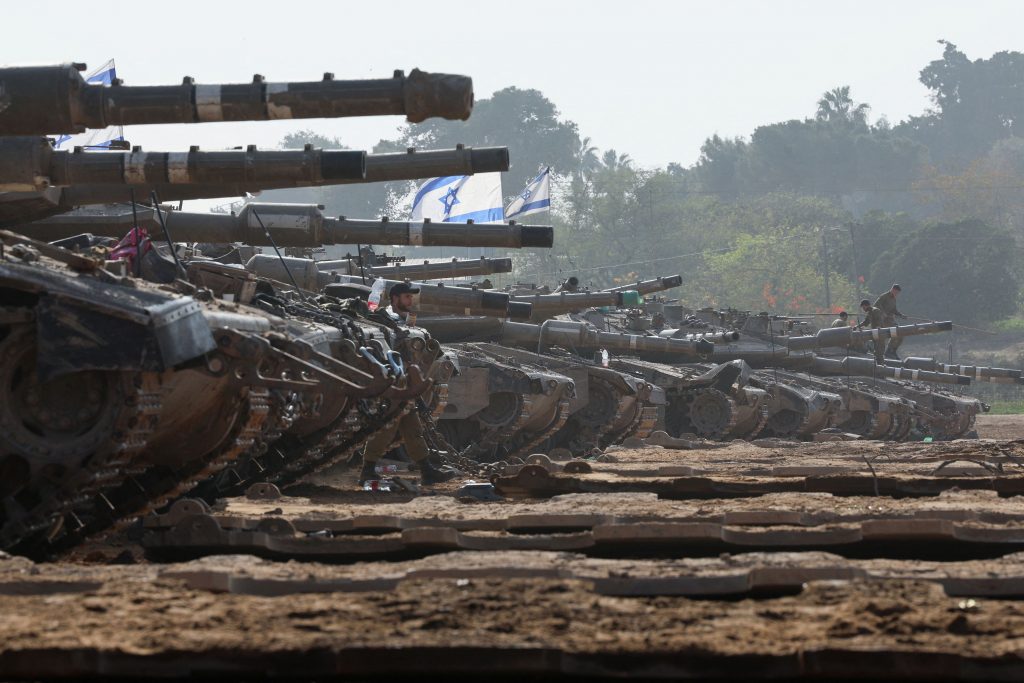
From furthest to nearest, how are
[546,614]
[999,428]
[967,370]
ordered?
[999,428], [967,370], [546,614]

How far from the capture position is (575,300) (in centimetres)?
2252

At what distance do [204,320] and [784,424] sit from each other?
20437 mm

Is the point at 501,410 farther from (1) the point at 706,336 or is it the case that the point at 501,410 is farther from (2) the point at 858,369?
(2) the point at 858,369

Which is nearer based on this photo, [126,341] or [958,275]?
[126,341]

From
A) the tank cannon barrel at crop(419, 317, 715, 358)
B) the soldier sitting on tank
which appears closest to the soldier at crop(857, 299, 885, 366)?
the tank cannon barrel at crop(419, 317, 715, 358)

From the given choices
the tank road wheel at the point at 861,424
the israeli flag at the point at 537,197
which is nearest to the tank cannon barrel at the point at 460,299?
the tank road wheel at the point at 861,424

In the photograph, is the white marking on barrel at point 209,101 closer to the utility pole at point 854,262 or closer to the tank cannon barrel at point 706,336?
the tank cannon barrel at point 706,336

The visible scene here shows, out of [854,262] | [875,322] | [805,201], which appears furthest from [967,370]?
[805,201]

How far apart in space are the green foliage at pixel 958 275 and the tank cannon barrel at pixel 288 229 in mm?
50727

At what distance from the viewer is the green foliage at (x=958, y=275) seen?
63.2 m

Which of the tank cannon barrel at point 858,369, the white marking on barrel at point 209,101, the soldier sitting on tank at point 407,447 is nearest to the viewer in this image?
the white marking on barrel at point 209,101

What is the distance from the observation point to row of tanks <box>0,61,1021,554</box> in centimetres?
816

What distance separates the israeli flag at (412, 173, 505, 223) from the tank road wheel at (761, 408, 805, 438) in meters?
5.78

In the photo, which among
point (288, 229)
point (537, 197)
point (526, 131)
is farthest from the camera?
point (526, 131)
